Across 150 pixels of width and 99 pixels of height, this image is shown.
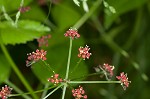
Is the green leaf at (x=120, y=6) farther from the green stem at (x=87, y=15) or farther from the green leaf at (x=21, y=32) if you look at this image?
the green leaf at (x=21, y=32)

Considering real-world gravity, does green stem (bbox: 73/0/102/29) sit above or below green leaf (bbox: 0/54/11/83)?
above

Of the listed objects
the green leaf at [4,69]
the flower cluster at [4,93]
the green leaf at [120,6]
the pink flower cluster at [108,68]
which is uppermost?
the green leaf at [120,6]

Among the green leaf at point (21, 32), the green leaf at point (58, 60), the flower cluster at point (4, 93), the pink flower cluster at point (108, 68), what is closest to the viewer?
the flower cluster at point (4, 93)

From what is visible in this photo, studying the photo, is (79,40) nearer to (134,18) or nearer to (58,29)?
(58,29)

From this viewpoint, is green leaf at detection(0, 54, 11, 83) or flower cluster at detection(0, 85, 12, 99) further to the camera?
green leaf at detection(0, 54, 11, 83)

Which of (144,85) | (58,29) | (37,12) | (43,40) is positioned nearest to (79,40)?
(58,29)

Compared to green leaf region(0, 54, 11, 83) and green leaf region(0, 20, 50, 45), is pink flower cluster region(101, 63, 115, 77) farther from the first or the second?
green leaf region(0, 54, 11, 83)

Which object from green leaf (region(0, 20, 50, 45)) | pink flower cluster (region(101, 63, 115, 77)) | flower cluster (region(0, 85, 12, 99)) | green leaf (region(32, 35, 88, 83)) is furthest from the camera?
green leaf (region(32, 35, 88, 83))

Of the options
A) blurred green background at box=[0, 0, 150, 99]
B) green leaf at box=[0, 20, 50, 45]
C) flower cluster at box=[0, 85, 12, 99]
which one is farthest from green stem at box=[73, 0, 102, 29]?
flower cluster at box=[0, 85, 12, 99]

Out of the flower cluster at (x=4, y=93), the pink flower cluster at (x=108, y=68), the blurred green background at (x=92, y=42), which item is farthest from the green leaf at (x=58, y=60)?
the flower cluster at (x=4, y=93)

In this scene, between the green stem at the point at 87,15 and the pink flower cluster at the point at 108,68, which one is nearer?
the pink flower cluster at the point at 108,68
